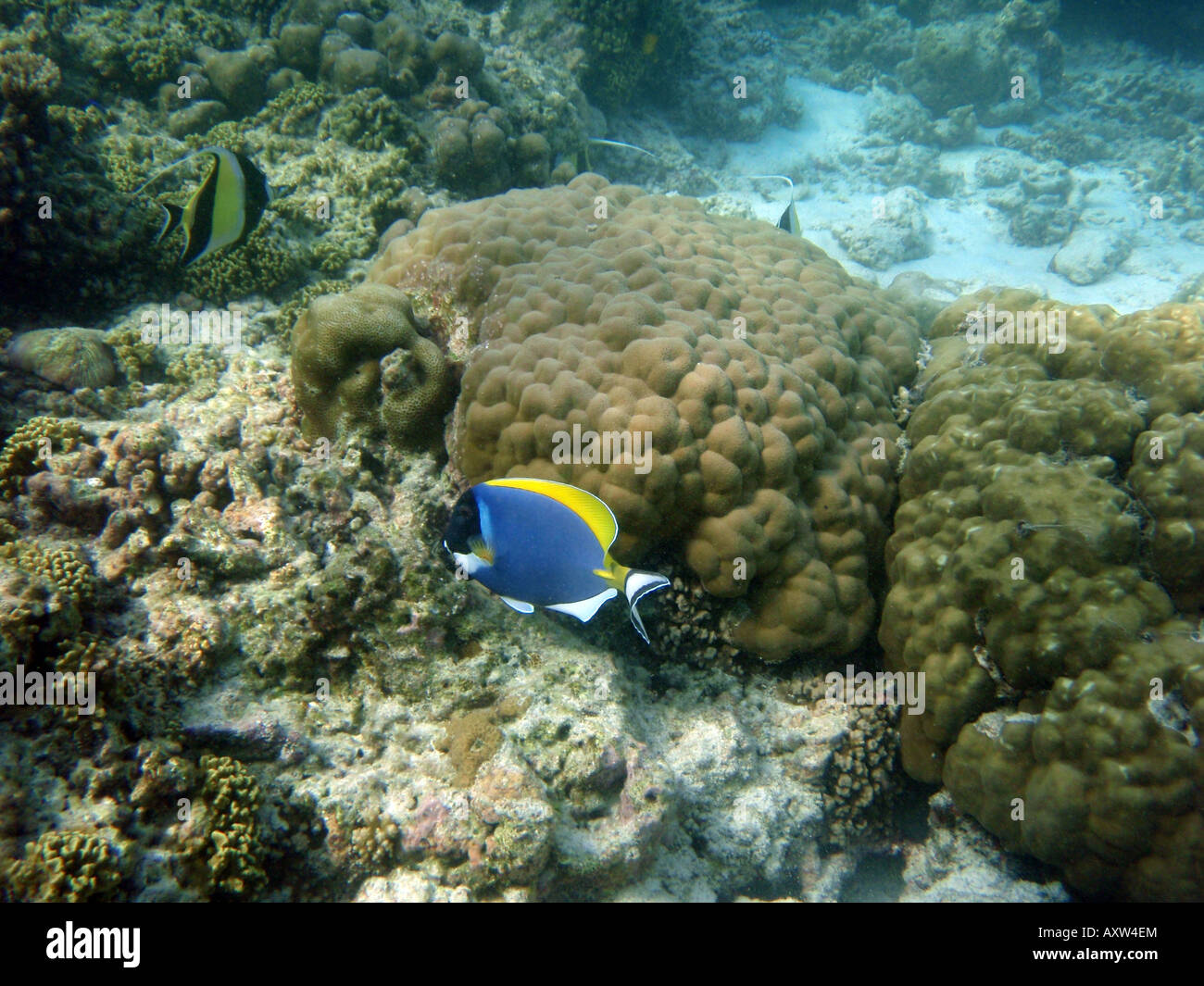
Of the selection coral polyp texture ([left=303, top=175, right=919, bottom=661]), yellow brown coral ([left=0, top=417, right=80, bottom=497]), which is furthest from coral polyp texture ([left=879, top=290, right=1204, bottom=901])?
yellow brown coral ([left=0, top=417, right=80, bottom=497])

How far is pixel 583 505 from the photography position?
2.20 metres

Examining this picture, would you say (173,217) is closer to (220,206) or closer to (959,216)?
(220,206)

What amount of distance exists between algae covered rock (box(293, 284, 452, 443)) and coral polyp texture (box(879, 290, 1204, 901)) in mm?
3219

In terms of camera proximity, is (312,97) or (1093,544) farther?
(312,97)

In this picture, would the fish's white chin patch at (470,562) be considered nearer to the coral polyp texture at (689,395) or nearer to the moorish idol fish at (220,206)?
the coral polyp texture at (689,395)

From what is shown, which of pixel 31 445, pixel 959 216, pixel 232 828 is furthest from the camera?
pixel 959 216

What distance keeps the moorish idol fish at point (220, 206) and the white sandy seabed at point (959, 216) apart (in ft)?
31.2

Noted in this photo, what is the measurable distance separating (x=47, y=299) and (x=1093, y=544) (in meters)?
Answer: 7.78

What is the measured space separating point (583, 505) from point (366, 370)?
7.64 ft

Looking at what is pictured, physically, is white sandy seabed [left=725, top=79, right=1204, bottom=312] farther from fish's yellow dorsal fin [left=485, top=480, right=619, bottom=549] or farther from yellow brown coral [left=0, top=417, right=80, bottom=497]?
yellow brown coral [left=0, top=417, right=80, bottom=497]

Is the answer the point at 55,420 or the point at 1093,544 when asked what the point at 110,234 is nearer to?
the point at 55,420

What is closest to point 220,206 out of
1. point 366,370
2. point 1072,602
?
point 366,370
